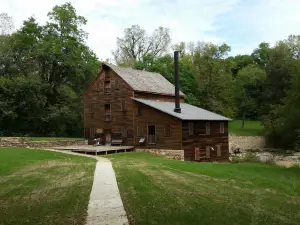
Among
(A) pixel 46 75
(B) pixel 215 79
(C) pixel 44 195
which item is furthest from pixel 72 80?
(C) pixel 44 195

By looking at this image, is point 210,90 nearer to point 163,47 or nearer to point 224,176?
point 163,47

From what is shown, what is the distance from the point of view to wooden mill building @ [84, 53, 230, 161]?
28.4m

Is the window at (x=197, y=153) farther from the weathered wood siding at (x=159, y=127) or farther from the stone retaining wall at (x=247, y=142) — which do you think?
the stone retaining wall at (x=247, y=142)

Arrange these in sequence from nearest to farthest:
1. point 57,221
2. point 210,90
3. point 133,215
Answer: point 57,221 < point 133,215 < point 210,90

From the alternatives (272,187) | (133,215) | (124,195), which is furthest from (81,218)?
(272,187)

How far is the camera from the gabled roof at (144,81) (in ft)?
107

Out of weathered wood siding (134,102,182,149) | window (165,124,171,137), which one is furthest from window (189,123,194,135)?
window (165,124,171,137)

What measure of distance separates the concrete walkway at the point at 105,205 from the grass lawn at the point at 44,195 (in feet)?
0.72

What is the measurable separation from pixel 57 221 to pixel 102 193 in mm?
3136

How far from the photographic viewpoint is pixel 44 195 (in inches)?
395

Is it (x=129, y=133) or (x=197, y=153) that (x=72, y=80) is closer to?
(x=129, y=133)

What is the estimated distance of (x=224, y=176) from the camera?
48.8ft

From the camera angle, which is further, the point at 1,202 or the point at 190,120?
the point at 190,120

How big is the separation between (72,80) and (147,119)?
67.4 ft
